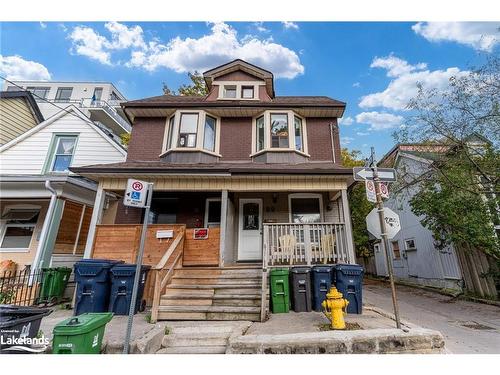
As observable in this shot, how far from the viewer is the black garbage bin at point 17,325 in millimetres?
2734

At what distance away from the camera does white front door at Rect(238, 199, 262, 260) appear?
8211 mm

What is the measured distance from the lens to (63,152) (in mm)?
10383

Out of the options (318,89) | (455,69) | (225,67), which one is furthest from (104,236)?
(455,69)

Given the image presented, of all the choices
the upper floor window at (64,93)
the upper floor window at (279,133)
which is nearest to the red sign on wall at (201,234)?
the upper floor window at (279,133)

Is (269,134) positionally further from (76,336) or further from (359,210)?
(359,210)

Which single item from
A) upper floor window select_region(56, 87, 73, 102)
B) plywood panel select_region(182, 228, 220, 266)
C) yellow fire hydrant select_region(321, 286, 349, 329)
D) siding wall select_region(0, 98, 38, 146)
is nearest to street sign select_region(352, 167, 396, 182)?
yellow fire hydrant select_region(321, 286, 349, 329)

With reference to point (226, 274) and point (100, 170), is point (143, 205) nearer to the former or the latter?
point (226, 274)

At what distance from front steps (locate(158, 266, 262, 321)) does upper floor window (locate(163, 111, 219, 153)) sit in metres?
4.69

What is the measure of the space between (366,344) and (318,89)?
11.4 m

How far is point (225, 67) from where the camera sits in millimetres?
10781

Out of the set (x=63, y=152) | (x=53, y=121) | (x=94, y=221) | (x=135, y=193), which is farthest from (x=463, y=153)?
(x=53, y=121)

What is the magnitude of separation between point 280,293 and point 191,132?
668cm

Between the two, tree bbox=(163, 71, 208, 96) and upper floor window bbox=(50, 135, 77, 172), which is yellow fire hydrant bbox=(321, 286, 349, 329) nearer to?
upper floor window bbox=(50, 135, 77, 172)

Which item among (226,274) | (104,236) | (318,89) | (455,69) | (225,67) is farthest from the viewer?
(318,89)
